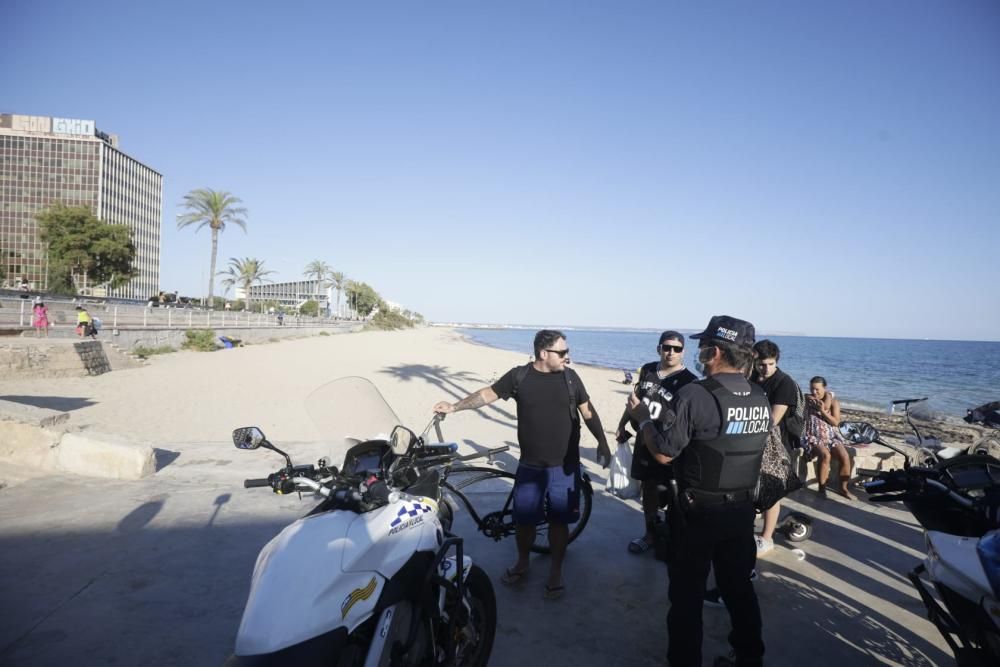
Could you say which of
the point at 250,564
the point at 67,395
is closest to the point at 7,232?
the point at 67,395

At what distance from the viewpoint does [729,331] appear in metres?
2.91

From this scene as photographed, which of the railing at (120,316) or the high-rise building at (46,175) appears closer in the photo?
the railing at (120,316)

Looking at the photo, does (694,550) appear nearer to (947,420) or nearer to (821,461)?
(821,461)

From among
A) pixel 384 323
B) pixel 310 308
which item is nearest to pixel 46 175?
pixel 310 308

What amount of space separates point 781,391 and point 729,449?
189 centimetres

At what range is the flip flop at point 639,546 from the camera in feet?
14.4

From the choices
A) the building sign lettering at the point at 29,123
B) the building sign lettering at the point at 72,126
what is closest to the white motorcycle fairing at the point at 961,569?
the building sign lettering at the point at 72,126

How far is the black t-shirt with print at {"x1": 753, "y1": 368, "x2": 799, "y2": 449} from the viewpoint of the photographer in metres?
4.15

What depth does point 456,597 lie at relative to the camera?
2338mm

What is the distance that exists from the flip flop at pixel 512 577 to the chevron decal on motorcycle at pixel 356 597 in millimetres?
2111

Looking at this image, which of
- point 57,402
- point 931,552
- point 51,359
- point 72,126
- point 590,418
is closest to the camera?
point 931,552

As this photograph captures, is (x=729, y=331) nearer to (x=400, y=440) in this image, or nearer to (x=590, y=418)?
(x=590, y=418)

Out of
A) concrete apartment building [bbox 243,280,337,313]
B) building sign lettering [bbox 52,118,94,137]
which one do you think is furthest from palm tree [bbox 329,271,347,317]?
building sign lettering [bbox 52,118,94,137]

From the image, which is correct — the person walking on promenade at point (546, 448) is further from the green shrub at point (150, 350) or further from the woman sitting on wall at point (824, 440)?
the green shrub at point (150, 350)
